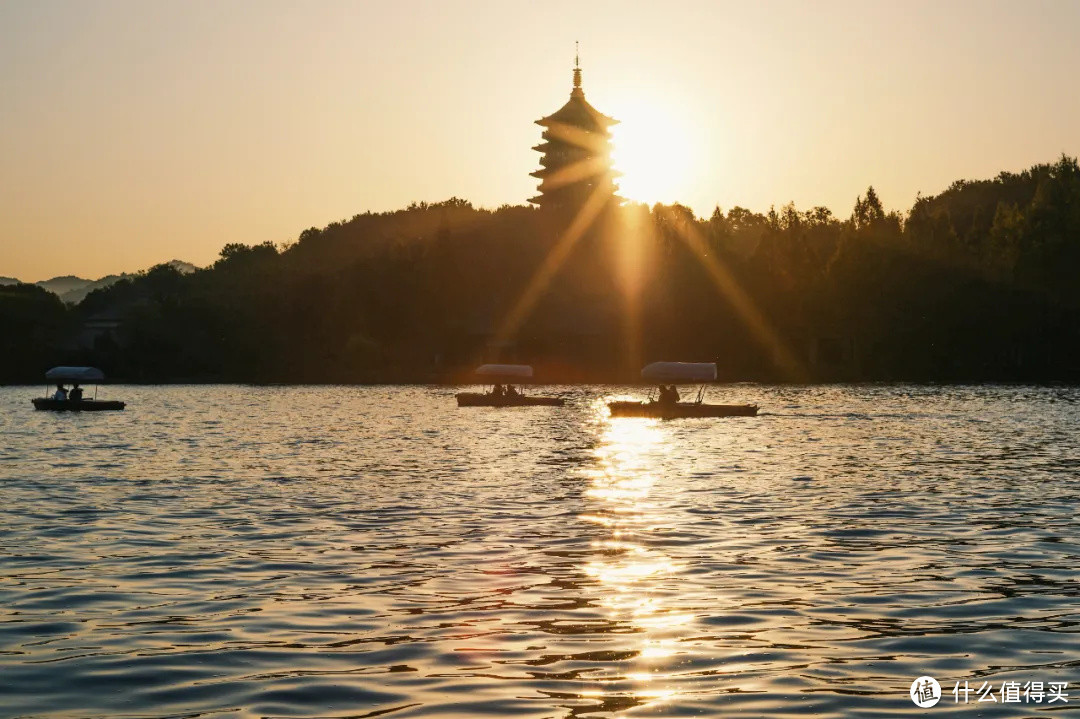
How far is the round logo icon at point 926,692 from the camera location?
9859mm

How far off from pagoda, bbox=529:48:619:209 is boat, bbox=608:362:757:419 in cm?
7232

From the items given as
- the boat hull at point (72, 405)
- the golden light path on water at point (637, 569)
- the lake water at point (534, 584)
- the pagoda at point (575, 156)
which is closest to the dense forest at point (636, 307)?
the pagoda at point (575, 156)

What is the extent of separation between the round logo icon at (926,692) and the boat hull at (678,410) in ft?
153

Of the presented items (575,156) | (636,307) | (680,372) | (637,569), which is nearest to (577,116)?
(575,156)

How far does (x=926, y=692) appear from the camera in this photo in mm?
10133

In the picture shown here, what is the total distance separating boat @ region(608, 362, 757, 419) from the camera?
57.2 meters

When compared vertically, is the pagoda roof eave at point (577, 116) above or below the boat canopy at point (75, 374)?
above

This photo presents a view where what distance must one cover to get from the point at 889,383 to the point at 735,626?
84.3m

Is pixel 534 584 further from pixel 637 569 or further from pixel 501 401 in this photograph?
pixel 501 401

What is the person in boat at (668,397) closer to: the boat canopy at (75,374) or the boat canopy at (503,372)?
the boat canopy at (503,372)

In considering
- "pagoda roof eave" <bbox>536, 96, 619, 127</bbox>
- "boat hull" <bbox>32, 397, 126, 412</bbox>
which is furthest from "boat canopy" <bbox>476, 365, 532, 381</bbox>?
"pagoda roof eave" <bbox>536, 96, 619, 127</bbox>

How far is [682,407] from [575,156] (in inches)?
3019

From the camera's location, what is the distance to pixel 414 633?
12.5 m

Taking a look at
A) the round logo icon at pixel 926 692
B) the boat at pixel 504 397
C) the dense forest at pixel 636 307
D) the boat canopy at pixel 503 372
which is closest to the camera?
the round logo icon at pixel 926 692
